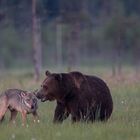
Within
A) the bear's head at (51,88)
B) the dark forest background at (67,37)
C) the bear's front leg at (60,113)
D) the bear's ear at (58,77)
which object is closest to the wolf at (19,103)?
the bear's head at (51,88)

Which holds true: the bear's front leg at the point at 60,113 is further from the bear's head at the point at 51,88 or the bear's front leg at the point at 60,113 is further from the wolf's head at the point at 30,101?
the wolf's head at the point at 30,101

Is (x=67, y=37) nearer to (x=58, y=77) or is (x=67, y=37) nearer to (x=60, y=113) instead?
(x=60, y=113)

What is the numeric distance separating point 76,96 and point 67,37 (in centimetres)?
4191

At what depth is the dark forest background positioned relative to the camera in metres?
51.7

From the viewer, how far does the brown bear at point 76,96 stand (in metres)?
13.5

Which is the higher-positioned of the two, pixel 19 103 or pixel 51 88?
pixel 51 88

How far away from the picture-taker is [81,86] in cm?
1391

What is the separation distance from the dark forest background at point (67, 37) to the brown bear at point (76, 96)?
1289 inches

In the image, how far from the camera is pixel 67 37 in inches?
2186

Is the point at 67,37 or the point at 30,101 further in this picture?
the point at 67,37

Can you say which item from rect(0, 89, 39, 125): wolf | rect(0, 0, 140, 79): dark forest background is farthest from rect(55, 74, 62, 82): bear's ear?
rect(0, 0, 140, 79): dark forest background

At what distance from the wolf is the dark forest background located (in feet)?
108

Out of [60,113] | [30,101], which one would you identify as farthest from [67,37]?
[30,101]

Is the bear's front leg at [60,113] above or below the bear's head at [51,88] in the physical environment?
below
